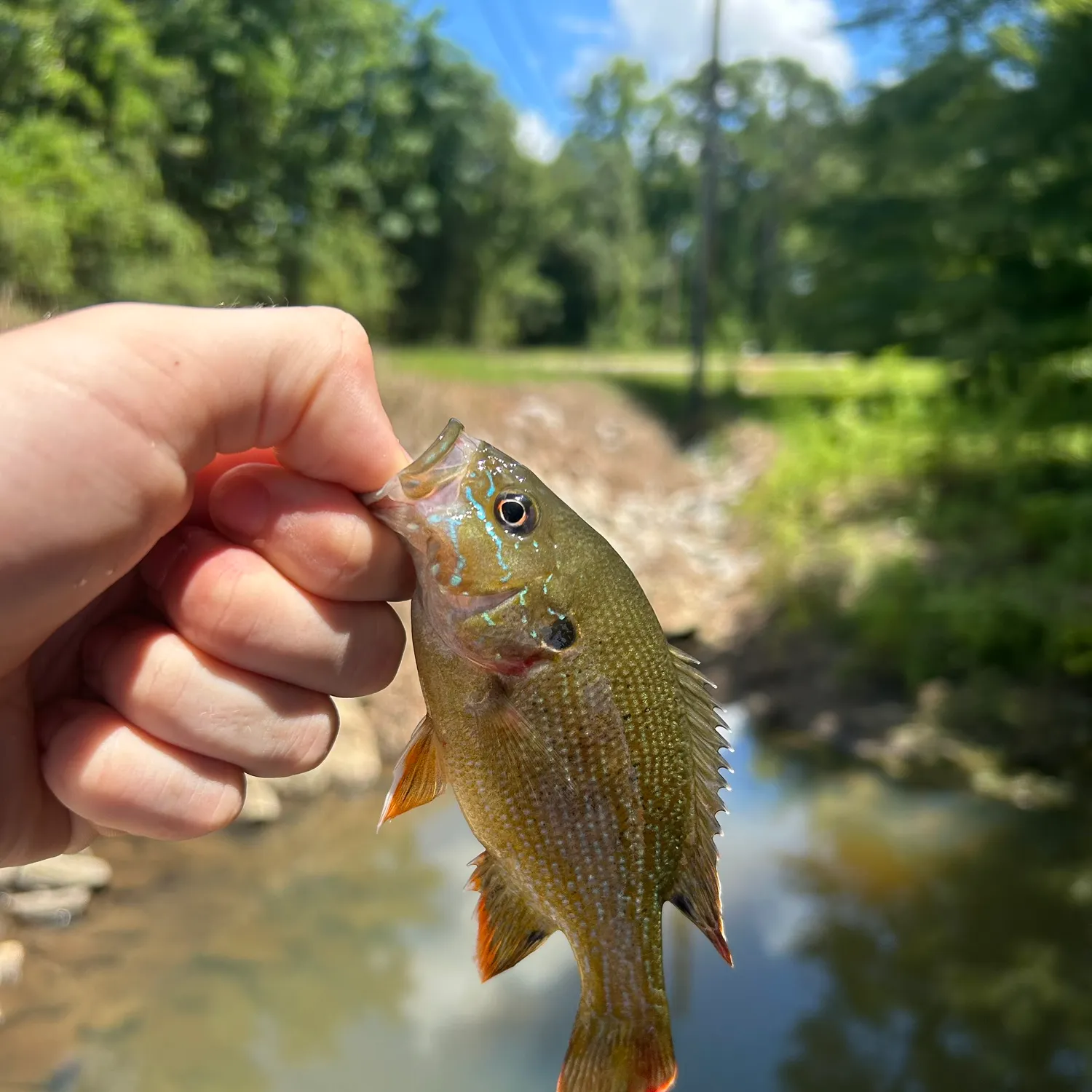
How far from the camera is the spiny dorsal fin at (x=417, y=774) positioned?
1355 millimetres

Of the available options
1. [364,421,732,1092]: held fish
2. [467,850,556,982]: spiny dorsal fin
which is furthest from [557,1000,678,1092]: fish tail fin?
[467,850,556,982]: spiny dorsal fin

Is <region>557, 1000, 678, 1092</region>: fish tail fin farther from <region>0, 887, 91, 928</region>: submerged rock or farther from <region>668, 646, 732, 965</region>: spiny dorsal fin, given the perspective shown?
<region>0, 887, 91, 928</region>: submerged rock

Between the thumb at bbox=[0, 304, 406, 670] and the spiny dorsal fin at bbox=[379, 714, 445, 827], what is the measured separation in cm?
46

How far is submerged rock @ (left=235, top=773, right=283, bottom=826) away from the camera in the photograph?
534 cm

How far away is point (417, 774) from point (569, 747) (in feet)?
0.85

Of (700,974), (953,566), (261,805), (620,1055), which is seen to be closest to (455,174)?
(953,566)

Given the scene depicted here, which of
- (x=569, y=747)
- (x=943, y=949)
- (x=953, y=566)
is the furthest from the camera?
(x=953, y=566)

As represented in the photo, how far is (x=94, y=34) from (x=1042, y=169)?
383 inches

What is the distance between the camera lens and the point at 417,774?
1374 mm

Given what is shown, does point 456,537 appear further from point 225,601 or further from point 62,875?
point 62,875

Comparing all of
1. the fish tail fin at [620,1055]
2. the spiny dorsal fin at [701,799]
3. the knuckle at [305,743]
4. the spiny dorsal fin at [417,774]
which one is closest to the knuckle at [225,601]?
the knuckle at [305,743]

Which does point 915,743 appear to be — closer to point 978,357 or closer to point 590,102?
point 978,357

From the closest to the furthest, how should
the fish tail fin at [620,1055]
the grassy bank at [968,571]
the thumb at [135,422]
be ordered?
1. the thumb at [135,422]
2. the fish tail fin at [620,1055]
3. the grassy bank at [968,571]

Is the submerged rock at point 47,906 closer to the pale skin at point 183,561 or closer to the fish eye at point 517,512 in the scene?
the pale skin at point 183,561
